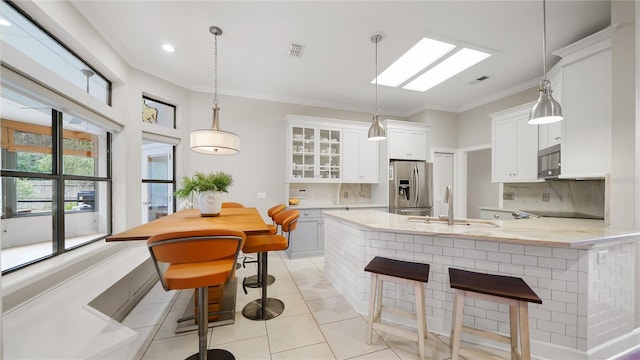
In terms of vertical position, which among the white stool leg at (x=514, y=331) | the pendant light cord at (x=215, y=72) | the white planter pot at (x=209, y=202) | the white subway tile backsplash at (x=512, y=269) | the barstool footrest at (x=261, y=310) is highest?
the pendant light cord at (x=215, y=72)

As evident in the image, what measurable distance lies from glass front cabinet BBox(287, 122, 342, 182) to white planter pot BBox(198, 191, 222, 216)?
1937mm

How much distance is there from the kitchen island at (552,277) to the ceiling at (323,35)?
2.16 metres

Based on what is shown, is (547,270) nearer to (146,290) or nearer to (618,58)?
(618,58)

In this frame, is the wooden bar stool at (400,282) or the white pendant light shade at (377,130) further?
the white pendant light shade at (377,130)

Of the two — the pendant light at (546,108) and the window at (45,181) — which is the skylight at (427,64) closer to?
Result: the pendant light at (546,108)

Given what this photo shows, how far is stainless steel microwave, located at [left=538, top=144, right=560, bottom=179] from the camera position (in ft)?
8.88

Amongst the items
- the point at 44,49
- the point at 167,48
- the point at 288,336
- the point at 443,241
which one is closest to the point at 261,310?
the point at 288,336

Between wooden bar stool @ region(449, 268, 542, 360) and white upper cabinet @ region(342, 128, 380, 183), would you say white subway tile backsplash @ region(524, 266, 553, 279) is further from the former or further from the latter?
white upper cabinet @ region(342, 128, 380, 183)

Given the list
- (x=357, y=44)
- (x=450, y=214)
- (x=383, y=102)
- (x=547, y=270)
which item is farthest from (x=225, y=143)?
(x=383, y=102)

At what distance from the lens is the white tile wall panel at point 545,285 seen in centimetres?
161

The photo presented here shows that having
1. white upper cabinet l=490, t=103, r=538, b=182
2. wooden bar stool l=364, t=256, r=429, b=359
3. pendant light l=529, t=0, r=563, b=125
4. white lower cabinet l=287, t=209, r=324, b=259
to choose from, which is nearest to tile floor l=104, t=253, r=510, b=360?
wooden bar stool l=364, t=256, r=429, b=359

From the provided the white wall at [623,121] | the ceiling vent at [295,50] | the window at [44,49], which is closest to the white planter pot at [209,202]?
the window at [44,49]

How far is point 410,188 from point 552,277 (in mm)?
3020

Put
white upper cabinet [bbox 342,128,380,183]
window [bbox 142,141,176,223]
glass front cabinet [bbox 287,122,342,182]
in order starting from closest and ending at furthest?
window [bbox 142,141,176,223] → glass front cabinet [bbox 287,122,342,182] → white upper cabinet [bbox 342,128,380,183]
